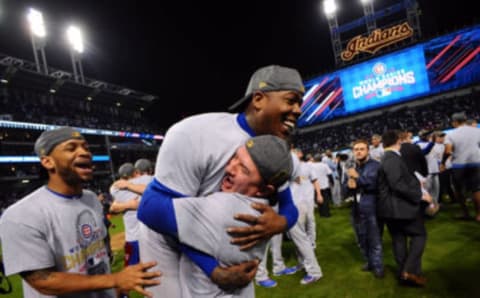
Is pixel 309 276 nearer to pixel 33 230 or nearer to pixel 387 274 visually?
pixel 387 274

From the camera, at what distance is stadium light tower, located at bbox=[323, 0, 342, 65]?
35.1m

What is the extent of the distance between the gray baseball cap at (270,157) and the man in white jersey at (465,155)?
6895 mm

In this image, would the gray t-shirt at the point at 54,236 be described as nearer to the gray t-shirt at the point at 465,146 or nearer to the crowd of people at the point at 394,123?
the gray t-shirt at the point at 465,146

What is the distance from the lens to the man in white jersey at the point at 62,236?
1800mm

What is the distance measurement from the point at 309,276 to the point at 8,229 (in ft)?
15.0

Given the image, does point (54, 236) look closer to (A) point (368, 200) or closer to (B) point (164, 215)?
(B) point (164, 215)

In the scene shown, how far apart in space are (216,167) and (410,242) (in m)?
4.18

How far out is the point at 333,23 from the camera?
3634cm

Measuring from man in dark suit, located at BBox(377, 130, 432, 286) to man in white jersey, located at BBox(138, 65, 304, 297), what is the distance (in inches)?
128

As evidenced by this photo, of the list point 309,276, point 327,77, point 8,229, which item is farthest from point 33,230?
point 327,77

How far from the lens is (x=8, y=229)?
187 cm

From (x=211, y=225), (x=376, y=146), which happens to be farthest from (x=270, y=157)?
(x=376, y=146)

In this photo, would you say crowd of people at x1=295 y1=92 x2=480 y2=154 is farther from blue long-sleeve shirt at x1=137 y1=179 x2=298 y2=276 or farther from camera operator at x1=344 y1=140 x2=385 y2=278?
blue long-sleeve shirt at x1=137 y1=179 x2=298 y2=276

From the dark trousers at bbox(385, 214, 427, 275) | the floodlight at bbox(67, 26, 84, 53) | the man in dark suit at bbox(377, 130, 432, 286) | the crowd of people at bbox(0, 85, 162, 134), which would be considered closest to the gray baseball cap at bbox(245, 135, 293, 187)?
the man in dark suit at bbox(377, 130, 432, 286)
